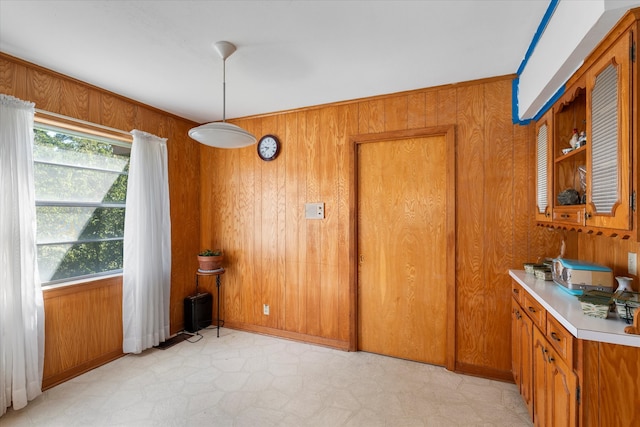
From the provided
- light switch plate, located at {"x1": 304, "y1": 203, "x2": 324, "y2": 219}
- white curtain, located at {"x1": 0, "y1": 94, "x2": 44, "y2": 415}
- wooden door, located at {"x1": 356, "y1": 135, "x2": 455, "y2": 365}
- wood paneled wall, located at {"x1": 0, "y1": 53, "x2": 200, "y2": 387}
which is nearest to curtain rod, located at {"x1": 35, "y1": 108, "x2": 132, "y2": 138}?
wood paneled wall, located at {"x1": 0, "y1": 53, "x2": 200, "y2": 387}

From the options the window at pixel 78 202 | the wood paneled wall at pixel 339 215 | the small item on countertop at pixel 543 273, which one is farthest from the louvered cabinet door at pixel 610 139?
the window at pixel 78 202

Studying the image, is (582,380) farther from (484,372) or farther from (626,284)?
(484,372)

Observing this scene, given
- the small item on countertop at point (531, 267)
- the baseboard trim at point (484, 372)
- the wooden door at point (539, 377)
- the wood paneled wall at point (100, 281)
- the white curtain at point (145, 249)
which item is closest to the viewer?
the wooden door at point (539, 377)

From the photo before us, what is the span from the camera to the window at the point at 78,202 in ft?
8.34

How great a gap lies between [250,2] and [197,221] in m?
2.86

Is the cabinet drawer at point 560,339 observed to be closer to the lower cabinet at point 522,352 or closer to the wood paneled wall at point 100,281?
the lower cabinet at point 522,352

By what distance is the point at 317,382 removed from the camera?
100 inches

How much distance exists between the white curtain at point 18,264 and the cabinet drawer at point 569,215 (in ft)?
12.0

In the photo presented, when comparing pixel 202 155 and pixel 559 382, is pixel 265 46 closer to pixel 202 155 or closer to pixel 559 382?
pixel 202 155

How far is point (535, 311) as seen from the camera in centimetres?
187

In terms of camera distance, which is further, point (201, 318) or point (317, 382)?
point (201, 318)

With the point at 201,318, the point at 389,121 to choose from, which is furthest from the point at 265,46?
the point at 201,318

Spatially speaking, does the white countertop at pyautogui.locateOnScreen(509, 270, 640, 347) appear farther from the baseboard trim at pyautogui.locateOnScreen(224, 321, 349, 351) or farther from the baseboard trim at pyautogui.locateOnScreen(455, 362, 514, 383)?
the baseboard trim at pyautogui.locateOnScreen(224, 321, 349, 351)

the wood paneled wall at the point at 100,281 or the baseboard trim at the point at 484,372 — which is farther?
the baseboard trim at the point at 484,372
